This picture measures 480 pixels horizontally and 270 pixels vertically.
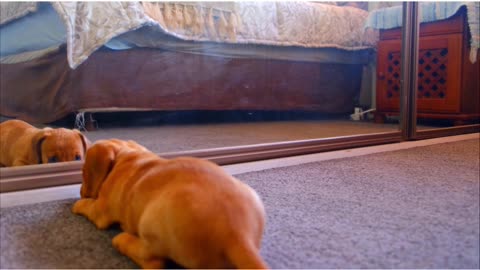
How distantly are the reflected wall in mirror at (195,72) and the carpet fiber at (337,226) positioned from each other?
17.0 inches

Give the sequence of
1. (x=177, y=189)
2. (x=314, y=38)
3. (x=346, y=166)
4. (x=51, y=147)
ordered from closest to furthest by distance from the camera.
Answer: (x=177, y=189)
(x=51, y=147)
(x=346, y=166)
(x=314, y=38)

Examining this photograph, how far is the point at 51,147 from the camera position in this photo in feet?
3.18

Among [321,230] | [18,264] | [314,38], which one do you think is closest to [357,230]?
[321,230]

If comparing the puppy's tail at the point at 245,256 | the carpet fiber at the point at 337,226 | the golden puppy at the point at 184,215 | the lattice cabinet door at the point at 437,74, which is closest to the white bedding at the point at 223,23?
the lattice cabinet door at the point at 437,74

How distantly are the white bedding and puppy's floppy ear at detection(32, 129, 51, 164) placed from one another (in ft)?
2.19

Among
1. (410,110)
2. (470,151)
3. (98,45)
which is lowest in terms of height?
(470,151)

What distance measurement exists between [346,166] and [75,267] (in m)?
0.80

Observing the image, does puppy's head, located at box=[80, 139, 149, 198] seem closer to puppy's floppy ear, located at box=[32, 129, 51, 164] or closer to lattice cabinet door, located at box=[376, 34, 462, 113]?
puppy's floppy ear, located at box=[32, 129, 51, 164]

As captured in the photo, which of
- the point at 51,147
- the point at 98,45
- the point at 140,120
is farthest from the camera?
the point at 140,120

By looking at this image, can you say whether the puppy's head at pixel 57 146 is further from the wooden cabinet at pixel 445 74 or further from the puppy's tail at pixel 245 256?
the wooden cabinet at pixel 445 74

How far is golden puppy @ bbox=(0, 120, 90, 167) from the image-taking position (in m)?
0.95

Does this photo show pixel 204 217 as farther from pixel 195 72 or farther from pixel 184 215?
pixel 195 72

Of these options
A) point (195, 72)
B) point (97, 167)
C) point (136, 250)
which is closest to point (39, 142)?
point (97, 167)

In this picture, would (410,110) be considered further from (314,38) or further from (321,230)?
(321,230)
